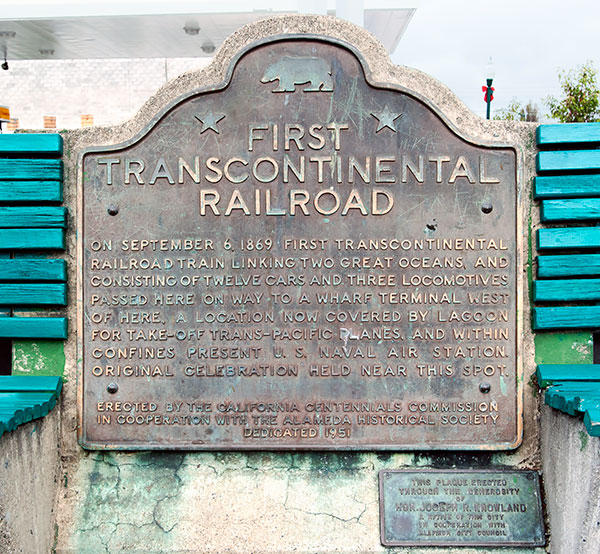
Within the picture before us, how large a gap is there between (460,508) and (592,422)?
965 mm

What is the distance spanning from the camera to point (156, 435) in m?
3.41

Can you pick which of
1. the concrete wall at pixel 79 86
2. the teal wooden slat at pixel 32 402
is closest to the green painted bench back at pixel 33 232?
the teal wooden slat at pixel 32 402

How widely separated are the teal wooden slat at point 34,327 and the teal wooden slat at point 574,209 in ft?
9.31

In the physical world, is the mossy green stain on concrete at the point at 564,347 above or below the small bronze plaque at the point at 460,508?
above

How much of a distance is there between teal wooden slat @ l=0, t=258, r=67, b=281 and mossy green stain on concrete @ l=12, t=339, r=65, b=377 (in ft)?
1.23

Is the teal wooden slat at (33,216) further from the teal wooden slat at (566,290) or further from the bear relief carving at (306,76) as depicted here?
the teal wooden slat at (566,290)

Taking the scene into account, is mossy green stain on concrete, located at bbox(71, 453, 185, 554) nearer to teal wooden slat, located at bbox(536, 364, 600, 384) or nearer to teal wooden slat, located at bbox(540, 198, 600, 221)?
teal wooden slat, located at bbox(536, 364, 600, 384)

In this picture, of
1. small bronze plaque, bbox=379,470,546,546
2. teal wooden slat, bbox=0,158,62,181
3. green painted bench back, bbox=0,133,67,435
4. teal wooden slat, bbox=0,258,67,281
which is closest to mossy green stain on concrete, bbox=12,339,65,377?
green painted bench back, bbox=0,133,67,435

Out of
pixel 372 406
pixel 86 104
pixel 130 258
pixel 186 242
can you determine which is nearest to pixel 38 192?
pixel 130 258

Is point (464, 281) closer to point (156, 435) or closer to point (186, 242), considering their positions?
point (186, 242)

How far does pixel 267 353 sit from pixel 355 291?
612mm

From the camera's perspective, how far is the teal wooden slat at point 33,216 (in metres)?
3.50

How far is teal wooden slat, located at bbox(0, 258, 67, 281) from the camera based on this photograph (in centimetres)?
350

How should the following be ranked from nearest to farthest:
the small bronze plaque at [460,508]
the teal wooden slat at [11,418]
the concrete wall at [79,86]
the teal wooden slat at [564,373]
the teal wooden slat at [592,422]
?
the teal wooden slat at [592,422]
the teal wooden slat at [11,418]
the small bronze plaque at [460,508]
the teal wooden slat at [564,373]
the concrete wall at [79,86]
